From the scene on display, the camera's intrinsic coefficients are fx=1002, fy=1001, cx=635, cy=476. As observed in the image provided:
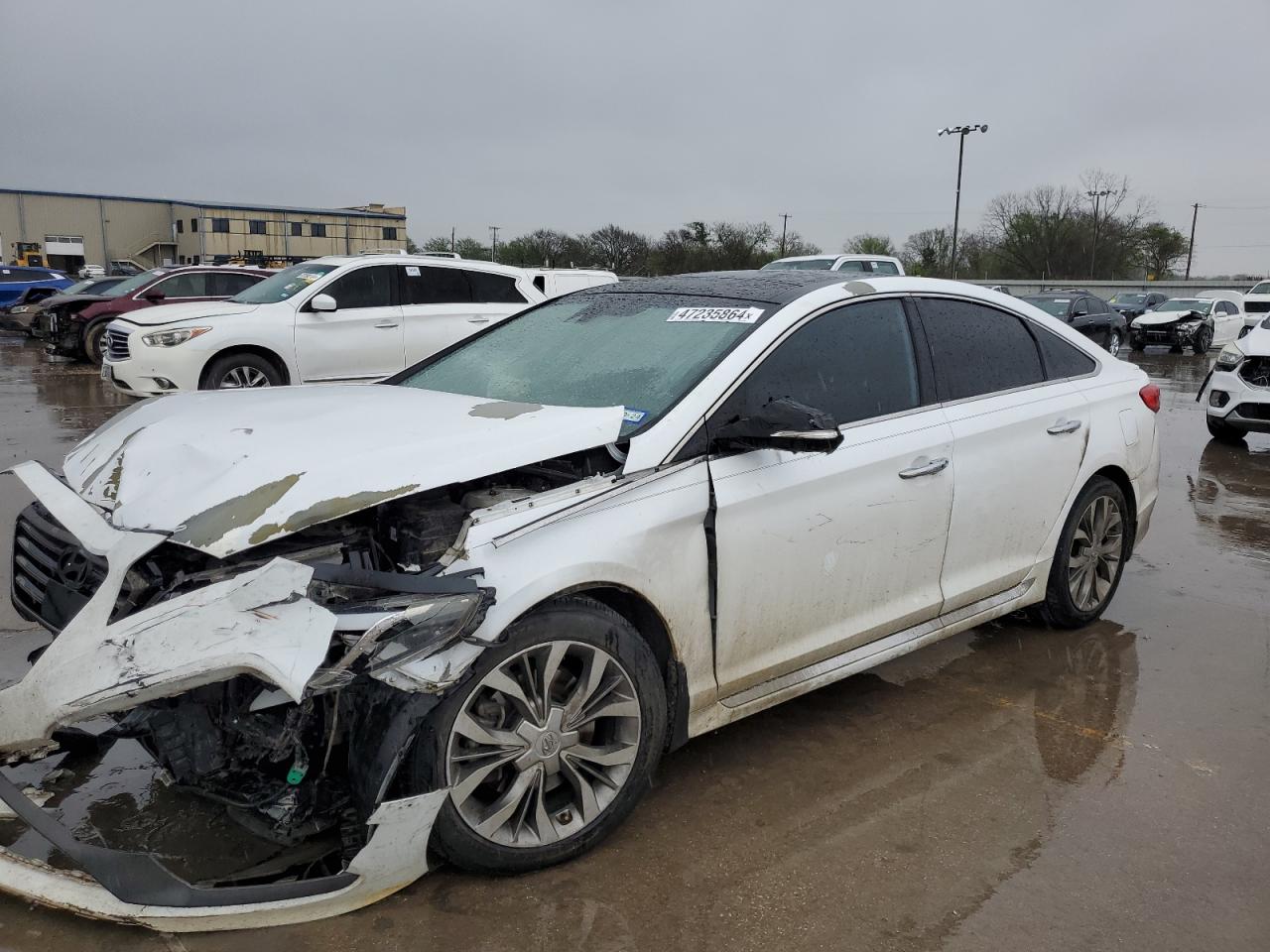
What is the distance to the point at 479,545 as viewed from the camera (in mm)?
2619

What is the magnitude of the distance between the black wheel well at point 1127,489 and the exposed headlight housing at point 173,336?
836 cm

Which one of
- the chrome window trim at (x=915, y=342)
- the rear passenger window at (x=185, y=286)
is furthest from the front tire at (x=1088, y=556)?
the rear passenger window at (x=185, y=286)

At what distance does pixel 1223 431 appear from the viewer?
423 inches

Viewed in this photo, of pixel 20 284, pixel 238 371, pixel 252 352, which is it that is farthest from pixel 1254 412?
pixel 20 284

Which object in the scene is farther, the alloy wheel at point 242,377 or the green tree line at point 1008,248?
the green tree line at point 1008,248

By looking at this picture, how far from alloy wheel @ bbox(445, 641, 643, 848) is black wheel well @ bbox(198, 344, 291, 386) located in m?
8.25

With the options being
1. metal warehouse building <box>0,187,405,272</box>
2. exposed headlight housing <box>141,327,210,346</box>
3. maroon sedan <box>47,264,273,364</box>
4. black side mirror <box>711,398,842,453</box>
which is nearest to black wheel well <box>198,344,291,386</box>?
exposed headlight housing <box>141,327,210,346</box>

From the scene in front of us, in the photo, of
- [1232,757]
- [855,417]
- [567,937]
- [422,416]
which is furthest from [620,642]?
[1232,757]

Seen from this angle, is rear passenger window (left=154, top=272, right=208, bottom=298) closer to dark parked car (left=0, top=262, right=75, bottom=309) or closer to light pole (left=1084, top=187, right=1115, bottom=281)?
dark parked car (left=0, top=262, right=75, bottom=309)

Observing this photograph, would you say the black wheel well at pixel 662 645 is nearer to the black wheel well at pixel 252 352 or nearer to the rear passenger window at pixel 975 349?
the rear passenger window at pixel 975 349

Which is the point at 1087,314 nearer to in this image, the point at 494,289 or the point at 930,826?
the point at 494,289

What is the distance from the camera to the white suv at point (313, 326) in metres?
9.84

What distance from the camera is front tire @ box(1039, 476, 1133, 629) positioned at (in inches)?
177

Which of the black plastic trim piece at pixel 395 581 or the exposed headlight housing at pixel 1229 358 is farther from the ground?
the black plastic trim piece at pixel 395 581
